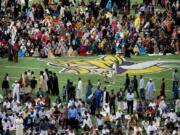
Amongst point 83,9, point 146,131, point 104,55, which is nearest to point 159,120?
point 146,131

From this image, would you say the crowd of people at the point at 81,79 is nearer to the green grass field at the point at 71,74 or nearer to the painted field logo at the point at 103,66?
the green grass field at the point at 71,74

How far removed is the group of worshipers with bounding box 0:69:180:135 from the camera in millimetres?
41625

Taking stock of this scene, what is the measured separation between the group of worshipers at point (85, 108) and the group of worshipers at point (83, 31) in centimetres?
520

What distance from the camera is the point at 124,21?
55.1 m

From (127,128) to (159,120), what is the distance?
1771 mm

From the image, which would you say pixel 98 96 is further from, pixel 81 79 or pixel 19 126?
pixel 19 126

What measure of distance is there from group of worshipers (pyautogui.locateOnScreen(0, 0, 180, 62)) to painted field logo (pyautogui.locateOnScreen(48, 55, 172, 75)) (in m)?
0.89

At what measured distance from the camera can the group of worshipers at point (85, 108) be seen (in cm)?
4162

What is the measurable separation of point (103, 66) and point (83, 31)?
368cm

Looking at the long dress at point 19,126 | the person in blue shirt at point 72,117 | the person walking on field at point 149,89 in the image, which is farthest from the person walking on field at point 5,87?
the person walking on field at point 149,89

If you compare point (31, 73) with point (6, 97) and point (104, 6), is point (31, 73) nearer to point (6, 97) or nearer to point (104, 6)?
point (6, 97)

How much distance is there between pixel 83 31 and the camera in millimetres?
53875

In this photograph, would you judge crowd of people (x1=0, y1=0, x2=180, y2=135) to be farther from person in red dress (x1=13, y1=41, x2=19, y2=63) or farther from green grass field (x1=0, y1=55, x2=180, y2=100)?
green grass field (x1=0, y1=55, x2=180, y2=100)

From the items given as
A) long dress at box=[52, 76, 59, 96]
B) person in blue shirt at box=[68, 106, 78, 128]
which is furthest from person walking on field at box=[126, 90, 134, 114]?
long dress at box=[52, 76, 59, 96]
